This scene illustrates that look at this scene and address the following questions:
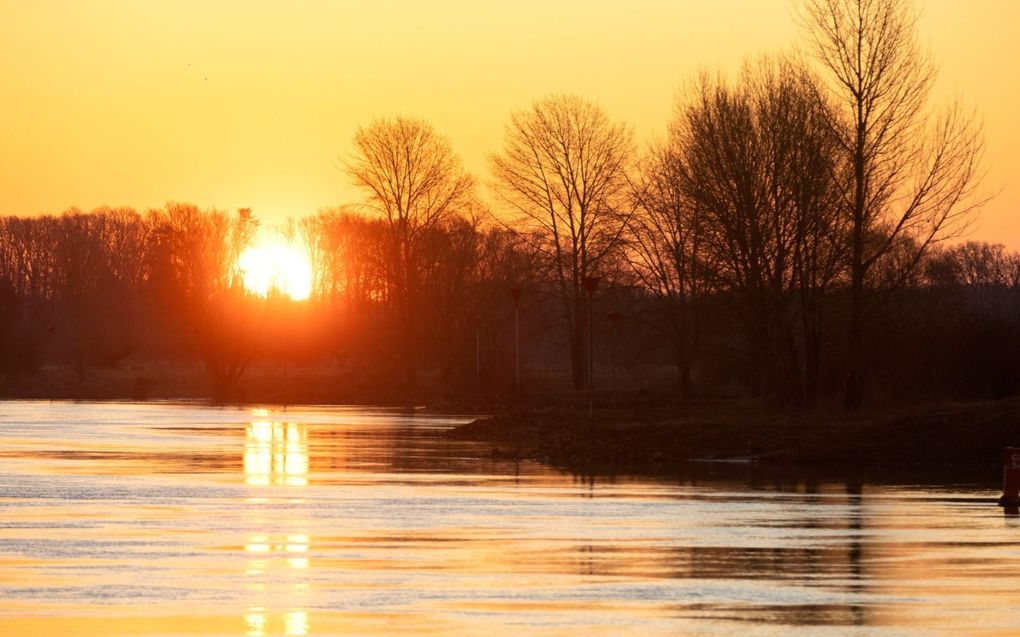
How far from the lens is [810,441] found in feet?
121

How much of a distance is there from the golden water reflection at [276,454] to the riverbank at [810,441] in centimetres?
522

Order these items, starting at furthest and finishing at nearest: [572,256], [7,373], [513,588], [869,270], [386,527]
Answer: [7,373] < [572,256] < [869,270] < [386,527] < [513,588]

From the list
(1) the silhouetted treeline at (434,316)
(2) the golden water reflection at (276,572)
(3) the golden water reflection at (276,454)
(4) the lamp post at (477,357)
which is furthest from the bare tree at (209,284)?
(2) the golden water reflection at (276,572)

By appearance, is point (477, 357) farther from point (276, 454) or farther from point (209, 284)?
point (276, 454)

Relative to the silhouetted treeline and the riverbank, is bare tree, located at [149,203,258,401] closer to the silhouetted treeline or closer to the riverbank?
the silhouetted treeline

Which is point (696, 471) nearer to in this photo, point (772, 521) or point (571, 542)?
point (772, 521)

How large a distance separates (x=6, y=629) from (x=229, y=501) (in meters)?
12.5

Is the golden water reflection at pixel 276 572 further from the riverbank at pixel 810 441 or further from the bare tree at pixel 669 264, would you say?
the bare tree at pixel 669 264

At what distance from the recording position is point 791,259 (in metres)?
50.8

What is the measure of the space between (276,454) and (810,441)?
12.5 meters

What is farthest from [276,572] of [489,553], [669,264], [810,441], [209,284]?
[209,284]

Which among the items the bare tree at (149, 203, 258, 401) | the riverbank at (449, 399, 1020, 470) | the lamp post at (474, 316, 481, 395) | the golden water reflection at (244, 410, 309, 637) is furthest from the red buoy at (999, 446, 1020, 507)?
the bare tree at (149, 203, 258, 401)

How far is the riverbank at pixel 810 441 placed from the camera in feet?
113

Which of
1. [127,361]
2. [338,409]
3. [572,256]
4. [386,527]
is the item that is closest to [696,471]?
[386,527]
